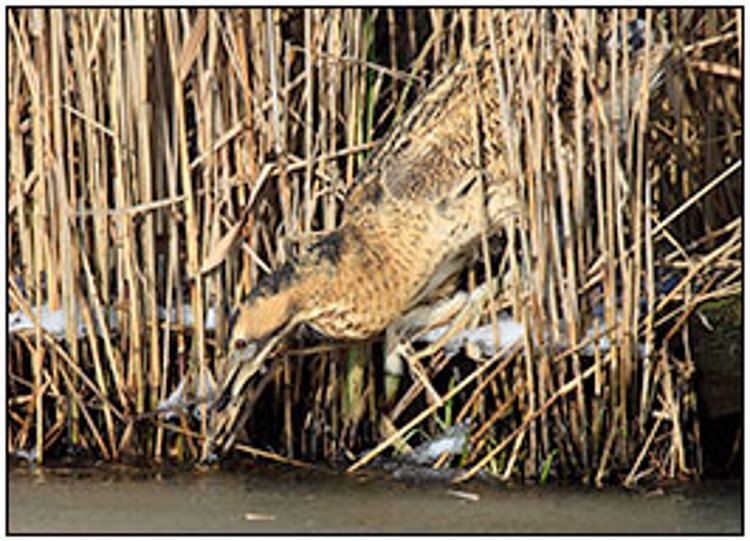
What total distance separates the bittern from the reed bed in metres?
Answer: 0.09

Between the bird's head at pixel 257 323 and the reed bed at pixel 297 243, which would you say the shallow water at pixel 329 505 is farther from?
the bird's head at pixel 257 323

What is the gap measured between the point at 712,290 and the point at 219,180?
154 cm

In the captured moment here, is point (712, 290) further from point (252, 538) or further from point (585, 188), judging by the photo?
point (252, 538)

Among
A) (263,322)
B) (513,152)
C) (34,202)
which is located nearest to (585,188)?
(513,152)

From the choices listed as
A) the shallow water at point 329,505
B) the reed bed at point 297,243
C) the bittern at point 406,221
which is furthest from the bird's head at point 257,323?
the shallow water at point 329,505

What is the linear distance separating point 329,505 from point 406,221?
104 centimetres

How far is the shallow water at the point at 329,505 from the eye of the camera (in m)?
3.93

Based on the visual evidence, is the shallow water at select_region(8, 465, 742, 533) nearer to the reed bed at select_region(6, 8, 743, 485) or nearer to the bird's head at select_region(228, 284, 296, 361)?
the reed bed at select_region(6, 8, 743, 485)

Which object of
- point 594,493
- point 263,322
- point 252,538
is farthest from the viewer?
point 263,322

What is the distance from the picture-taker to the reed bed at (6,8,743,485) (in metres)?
4.26

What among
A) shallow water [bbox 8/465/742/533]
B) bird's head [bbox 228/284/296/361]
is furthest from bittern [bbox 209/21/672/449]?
shallow water [bbox 8/465/742/533]

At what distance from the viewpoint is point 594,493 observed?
4.21 meters

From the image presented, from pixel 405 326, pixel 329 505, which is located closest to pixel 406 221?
pixel 405 326

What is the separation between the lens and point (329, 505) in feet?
13.7
